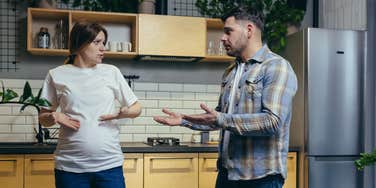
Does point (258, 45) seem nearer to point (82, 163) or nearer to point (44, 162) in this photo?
point (82, 163)

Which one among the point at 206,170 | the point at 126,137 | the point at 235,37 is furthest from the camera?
the point at 126,137

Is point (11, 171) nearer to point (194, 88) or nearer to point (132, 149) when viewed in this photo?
point (132, 149)

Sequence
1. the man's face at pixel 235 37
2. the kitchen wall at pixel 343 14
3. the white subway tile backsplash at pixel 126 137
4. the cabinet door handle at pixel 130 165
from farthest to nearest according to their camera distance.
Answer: the white subway tile backsplash at pixel 126 137
the kitchen wall at pixel 343 14
the cabinet door handle at pixel 130 165
the man's face at pixel 235 37

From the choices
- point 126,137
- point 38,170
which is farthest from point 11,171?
point 126,137

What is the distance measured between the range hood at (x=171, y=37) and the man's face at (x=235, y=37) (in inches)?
70.9

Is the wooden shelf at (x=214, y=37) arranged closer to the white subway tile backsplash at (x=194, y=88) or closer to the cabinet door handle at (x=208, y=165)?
the white subway tile backsplash at (x=194, y=88)

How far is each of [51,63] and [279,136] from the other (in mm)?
2550

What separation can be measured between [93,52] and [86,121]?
324 millimetres

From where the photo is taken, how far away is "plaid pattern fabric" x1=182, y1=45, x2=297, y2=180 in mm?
1922

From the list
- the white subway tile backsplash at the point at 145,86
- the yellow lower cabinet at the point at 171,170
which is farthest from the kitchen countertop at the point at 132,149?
the white subway tile backsplash at the point at 145,86

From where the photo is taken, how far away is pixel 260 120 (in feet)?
6.27

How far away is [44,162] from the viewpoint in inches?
135

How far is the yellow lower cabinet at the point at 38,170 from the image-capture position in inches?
134

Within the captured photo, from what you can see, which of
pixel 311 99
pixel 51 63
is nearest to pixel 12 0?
pixel 51 63
